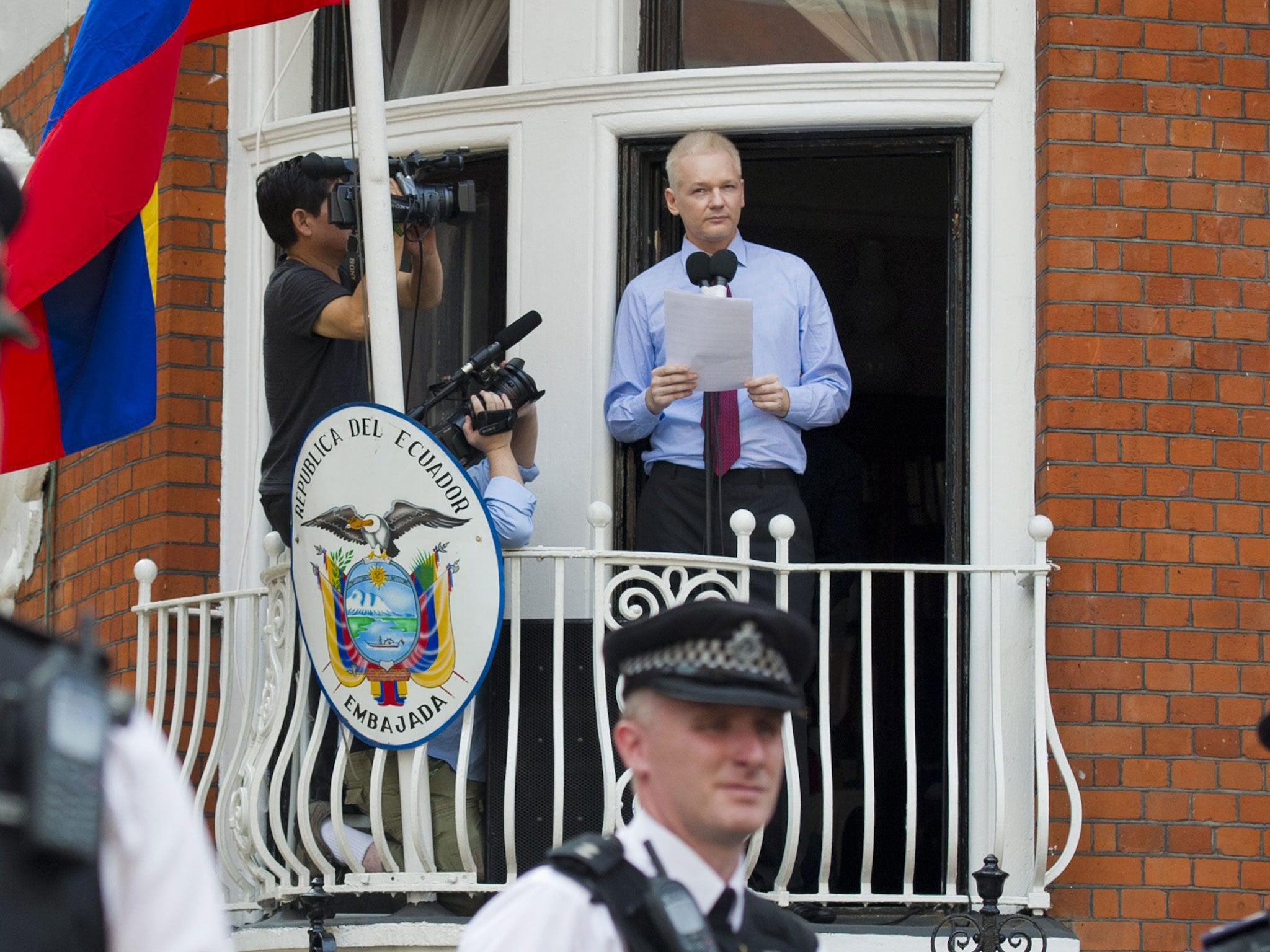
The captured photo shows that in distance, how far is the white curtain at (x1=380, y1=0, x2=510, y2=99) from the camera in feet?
22.9

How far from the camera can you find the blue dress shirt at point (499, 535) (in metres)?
5.74

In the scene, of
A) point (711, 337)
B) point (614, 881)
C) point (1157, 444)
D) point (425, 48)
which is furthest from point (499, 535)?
point (614, 881)

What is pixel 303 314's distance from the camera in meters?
6.14

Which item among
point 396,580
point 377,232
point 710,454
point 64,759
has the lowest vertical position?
point 64,759

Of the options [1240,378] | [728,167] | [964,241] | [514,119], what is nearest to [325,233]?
[514,119]

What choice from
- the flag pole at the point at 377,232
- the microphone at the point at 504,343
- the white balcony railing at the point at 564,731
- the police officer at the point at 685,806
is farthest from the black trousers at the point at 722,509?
the police officer at the point at 685,806

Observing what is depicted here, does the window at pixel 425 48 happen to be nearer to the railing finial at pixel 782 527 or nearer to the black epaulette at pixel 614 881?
the railing finial at pixel 782 527

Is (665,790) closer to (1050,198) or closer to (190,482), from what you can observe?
(1050,198)

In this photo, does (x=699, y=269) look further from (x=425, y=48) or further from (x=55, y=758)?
(x=55, y=758)

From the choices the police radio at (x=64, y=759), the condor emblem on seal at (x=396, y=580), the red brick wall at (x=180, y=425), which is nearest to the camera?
the police radio at (x=64, y=759)

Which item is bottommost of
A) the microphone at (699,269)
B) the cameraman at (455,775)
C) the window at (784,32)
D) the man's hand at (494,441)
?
the cameraman at (455,775)

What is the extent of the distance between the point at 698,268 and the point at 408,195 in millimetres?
843

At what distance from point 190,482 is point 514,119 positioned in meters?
1.60

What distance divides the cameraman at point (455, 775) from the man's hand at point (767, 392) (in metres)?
0.64
